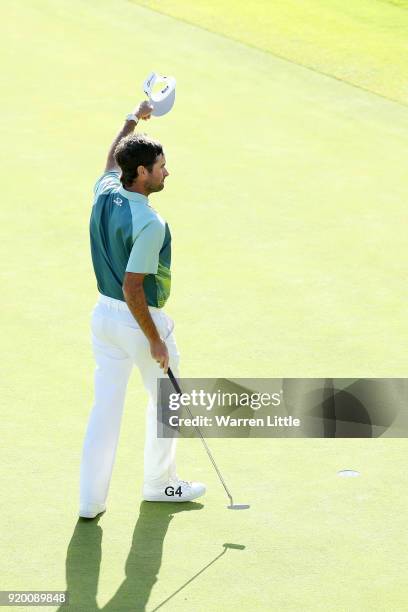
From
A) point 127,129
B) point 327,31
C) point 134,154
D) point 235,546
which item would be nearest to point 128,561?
point 235,546

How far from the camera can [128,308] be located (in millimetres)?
6836

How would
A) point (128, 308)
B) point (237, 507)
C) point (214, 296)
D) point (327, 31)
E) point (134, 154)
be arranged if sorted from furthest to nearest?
point (327, 31) < point (214, 296) < point (237, 507) < point (128, 308) < point (134, 154)

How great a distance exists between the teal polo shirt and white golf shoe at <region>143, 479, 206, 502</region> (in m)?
1.12

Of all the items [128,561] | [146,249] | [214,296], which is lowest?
[128,561]

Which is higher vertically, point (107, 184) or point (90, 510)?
point (107, 184)

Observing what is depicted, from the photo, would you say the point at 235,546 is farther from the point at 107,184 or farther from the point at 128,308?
the point at 107,184

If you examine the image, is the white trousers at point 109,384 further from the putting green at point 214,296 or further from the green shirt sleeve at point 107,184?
the green shirt sleeve at point 107,184

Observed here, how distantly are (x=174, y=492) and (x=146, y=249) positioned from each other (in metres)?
1.57

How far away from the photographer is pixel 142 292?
6672mm

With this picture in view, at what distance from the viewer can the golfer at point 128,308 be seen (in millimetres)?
6680

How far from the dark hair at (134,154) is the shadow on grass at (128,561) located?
1912 mm

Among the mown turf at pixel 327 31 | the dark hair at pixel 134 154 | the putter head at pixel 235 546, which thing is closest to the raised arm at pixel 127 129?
the dark hair at pixel 134 154

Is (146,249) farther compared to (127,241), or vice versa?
(127,241)

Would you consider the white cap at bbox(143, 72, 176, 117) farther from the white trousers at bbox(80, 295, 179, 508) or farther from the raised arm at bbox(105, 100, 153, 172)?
the white trousers at bbox(80, 295, 179, 508)
